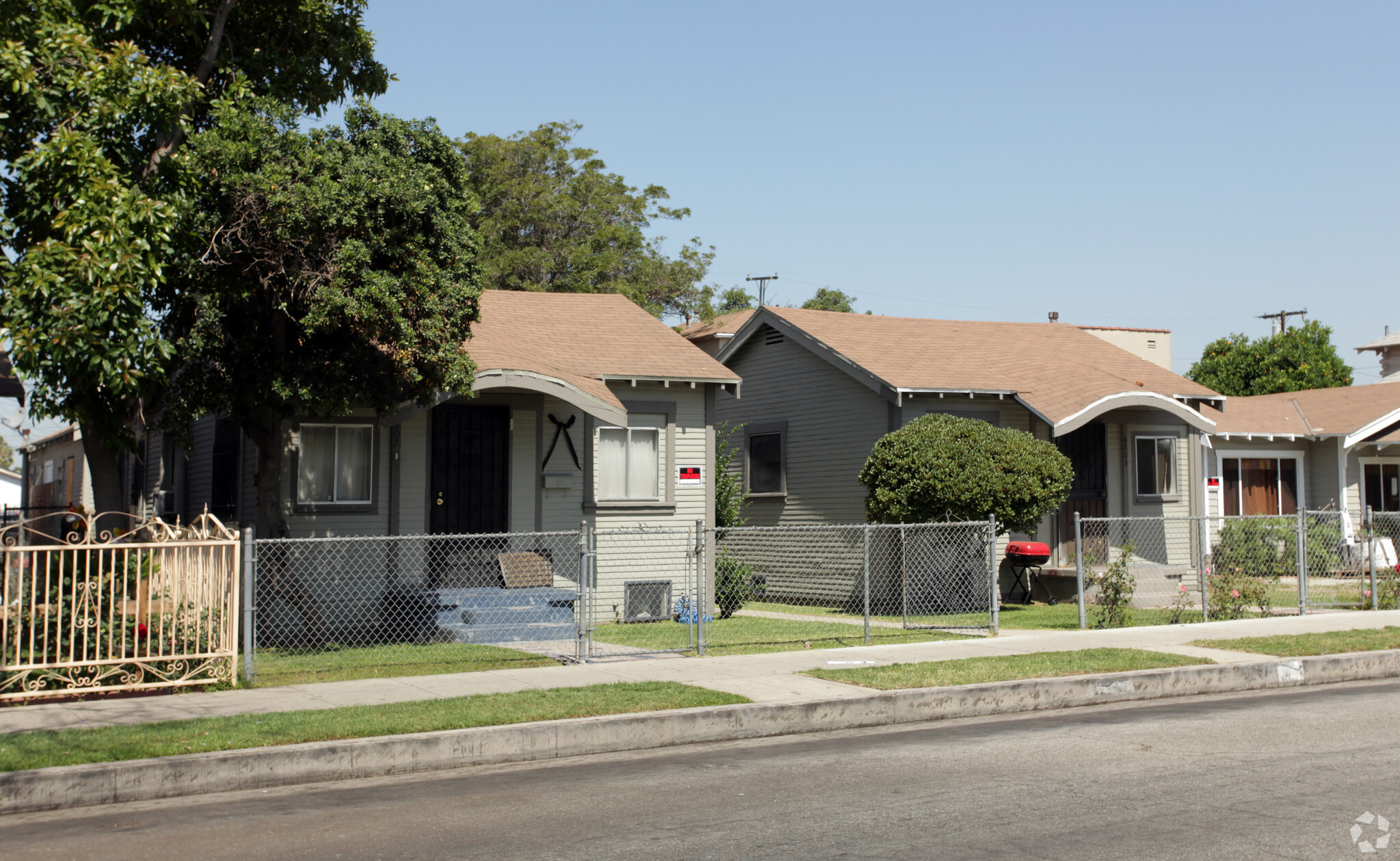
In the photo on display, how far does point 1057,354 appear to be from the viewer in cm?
2370

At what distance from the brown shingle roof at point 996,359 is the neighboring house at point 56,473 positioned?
15788mm

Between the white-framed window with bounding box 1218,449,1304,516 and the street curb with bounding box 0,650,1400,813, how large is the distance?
14.3 m

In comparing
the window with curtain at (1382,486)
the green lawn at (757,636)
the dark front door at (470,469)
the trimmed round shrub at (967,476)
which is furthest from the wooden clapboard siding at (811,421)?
the window with curtain at (1382,486)

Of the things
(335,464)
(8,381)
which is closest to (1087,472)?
(335,464)

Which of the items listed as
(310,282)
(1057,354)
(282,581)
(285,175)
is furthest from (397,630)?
(1057,354)

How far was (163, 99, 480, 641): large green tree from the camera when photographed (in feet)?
39.6

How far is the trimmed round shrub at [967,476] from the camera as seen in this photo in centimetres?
1750

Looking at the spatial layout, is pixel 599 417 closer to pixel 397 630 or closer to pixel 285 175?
pixel 397 630

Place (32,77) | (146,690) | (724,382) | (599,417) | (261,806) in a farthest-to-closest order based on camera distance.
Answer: (724,382), (599,417), (32,77), (146,690), (261,806)

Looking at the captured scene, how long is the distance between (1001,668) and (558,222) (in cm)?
2766

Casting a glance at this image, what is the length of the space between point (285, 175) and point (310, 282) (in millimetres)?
1060

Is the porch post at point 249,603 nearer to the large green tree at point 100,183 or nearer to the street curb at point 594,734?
the large green tree at point 100,183

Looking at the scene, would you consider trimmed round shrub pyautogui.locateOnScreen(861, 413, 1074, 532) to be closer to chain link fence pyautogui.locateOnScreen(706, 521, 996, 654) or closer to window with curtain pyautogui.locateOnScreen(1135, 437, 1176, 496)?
chain link fence pyautogui.locateOnScreen(706, 521, 996, 654)

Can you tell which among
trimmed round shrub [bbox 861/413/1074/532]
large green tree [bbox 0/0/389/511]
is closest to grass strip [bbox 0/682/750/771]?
large green tree [bbox 0/0/389/511]
